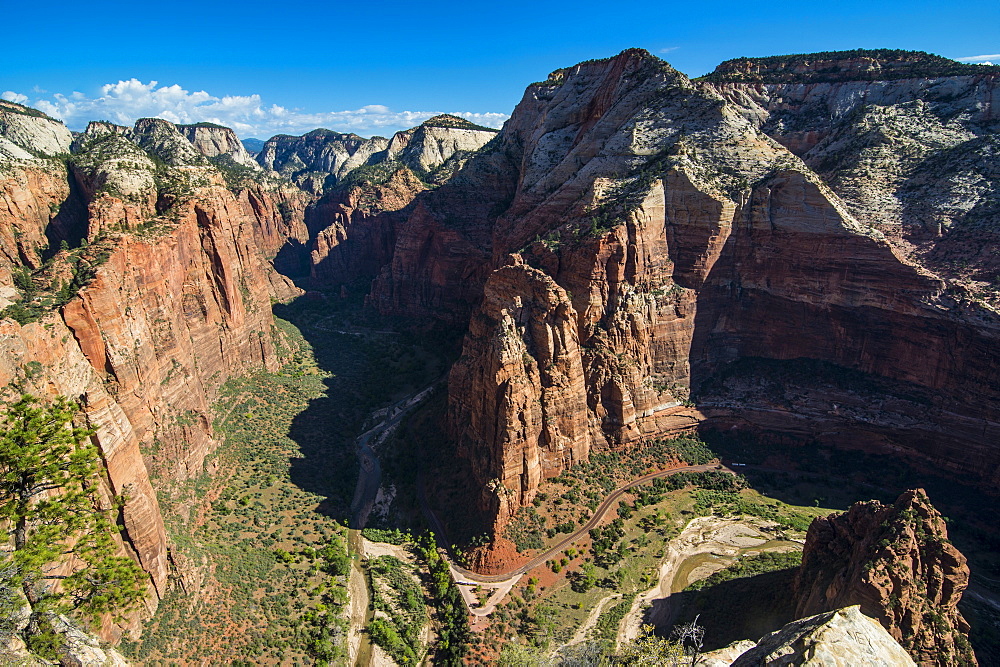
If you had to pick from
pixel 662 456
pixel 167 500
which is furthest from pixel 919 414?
pixel 167 500

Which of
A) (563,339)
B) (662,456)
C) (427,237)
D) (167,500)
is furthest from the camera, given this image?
(427,237)

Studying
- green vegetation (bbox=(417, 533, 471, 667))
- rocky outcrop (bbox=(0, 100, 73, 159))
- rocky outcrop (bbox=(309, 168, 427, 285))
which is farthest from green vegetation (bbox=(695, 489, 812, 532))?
rocky outcrop (bbox=(0, 100, 73, 159))

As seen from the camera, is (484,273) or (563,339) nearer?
(563,339)

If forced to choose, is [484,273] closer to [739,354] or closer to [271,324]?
[271,324]

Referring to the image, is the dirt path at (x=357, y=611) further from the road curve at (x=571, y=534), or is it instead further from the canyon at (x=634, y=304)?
the canyon at (x=634, y=304)

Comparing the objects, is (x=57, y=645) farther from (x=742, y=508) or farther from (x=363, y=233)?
(x=363, y=233)

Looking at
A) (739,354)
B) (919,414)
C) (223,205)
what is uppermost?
(223,205)

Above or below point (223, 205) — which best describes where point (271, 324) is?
below

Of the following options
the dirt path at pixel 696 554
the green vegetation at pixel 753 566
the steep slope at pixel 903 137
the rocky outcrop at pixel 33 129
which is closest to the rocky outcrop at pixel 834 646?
the dirt path at pixel 696 554
